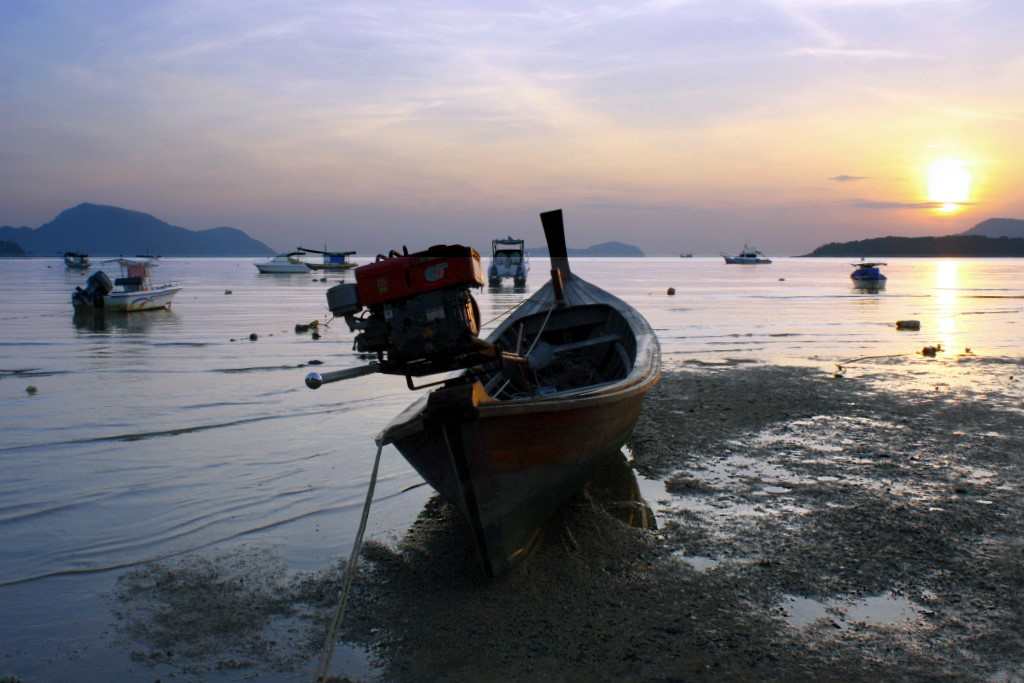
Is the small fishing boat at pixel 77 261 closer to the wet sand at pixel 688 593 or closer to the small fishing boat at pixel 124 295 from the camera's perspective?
the small fishing boat at pixel 124 295

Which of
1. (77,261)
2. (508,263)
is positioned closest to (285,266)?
(77,261)

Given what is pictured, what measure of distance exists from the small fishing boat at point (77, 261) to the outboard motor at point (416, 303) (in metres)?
134

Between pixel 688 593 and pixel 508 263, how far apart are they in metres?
56.7

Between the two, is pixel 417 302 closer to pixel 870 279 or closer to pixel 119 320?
pixel 119 320

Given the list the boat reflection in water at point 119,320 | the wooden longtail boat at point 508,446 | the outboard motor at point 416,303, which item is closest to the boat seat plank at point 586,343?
the wooden longtail boat at point 508,446

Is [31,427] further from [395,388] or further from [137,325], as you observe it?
[137,325]

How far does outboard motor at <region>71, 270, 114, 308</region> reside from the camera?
39875 mm

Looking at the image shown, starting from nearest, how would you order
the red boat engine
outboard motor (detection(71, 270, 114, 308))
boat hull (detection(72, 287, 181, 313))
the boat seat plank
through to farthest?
the red boat engine, the boat seat plank, boat hull (detection(72, 287, 181, 313)), outboard motor (detection(71, 270, 114, 308))

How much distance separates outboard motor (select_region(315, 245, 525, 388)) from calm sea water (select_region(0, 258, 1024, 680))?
246 centimetres

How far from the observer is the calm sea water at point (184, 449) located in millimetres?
7008

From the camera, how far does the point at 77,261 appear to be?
127625mm

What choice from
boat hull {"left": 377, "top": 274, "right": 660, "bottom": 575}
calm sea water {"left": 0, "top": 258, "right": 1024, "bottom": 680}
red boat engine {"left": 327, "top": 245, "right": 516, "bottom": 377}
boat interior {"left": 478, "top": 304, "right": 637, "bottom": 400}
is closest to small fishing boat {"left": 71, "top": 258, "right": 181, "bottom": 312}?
calm sea water {"left": 0, "top": 258, "right": 1024, "bottom": 680}

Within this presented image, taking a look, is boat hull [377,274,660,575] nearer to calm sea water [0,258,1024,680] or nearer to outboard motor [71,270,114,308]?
calm sea water [0,258,1024,680]

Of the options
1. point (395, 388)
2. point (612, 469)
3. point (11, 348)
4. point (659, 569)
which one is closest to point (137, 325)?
point (11, 348)
